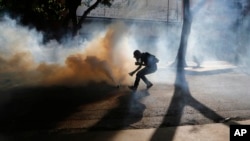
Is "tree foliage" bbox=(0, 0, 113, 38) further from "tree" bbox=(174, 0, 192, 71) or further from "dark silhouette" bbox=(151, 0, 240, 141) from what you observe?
"dark silhouette" bbox=(151, 0, 240, 141)

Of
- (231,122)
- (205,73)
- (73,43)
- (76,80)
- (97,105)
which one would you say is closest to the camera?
(231,122)

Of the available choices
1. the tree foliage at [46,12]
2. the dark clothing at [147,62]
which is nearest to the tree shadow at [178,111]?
the dark clothing at [147,62]

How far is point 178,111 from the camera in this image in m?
8.29

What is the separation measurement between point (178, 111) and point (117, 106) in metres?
1.57

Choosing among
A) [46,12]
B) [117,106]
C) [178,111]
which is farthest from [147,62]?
[46,12]

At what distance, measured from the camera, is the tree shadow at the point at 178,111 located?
6551 mm

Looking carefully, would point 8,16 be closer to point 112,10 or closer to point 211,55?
point 112,10

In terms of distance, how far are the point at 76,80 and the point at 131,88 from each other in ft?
6.64

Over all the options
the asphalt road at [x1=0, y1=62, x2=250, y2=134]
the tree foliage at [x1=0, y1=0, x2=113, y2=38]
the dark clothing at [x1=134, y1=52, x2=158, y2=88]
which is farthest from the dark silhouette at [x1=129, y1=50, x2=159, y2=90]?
the tree foliage at [x1=0, y1=0, x2=113, y2=38]

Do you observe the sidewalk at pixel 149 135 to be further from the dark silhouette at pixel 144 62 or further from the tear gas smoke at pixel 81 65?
the tear gas smoke at pixel 81 65

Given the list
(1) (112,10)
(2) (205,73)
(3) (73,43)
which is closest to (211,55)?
(2) (205,73)

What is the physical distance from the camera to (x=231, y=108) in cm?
873

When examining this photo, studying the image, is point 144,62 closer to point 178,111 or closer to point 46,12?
point 178,111

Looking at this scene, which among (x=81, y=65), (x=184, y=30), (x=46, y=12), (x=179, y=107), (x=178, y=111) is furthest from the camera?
(x=46, y=12)
